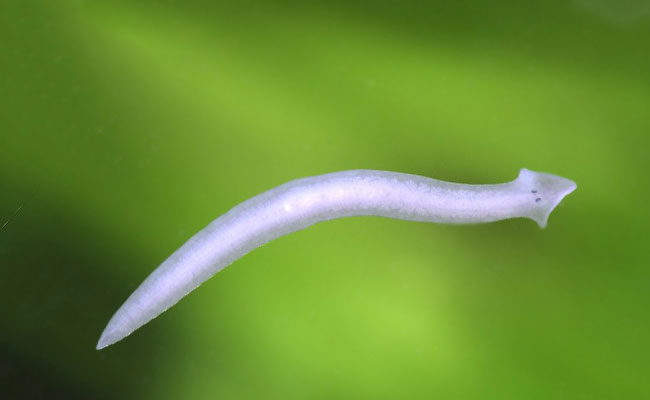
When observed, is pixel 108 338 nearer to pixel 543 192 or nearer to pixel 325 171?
pixel 325 171

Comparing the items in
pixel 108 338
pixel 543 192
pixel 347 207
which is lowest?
pixel 108 338

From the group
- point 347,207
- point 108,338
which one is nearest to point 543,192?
point 347,207

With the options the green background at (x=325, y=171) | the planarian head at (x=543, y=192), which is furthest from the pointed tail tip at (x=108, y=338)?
the planarian head at (x=543, y=192)

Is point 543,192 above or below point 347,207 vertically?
above

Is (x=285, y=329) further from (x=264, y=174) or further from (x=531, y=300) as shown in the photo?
(x=531, y=300)

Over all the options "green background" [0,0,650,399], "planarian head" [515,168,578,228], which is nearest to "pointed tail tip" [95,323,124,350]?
"green background" [0,0,650,399]

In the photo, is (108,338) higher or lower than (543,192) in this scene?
lower
